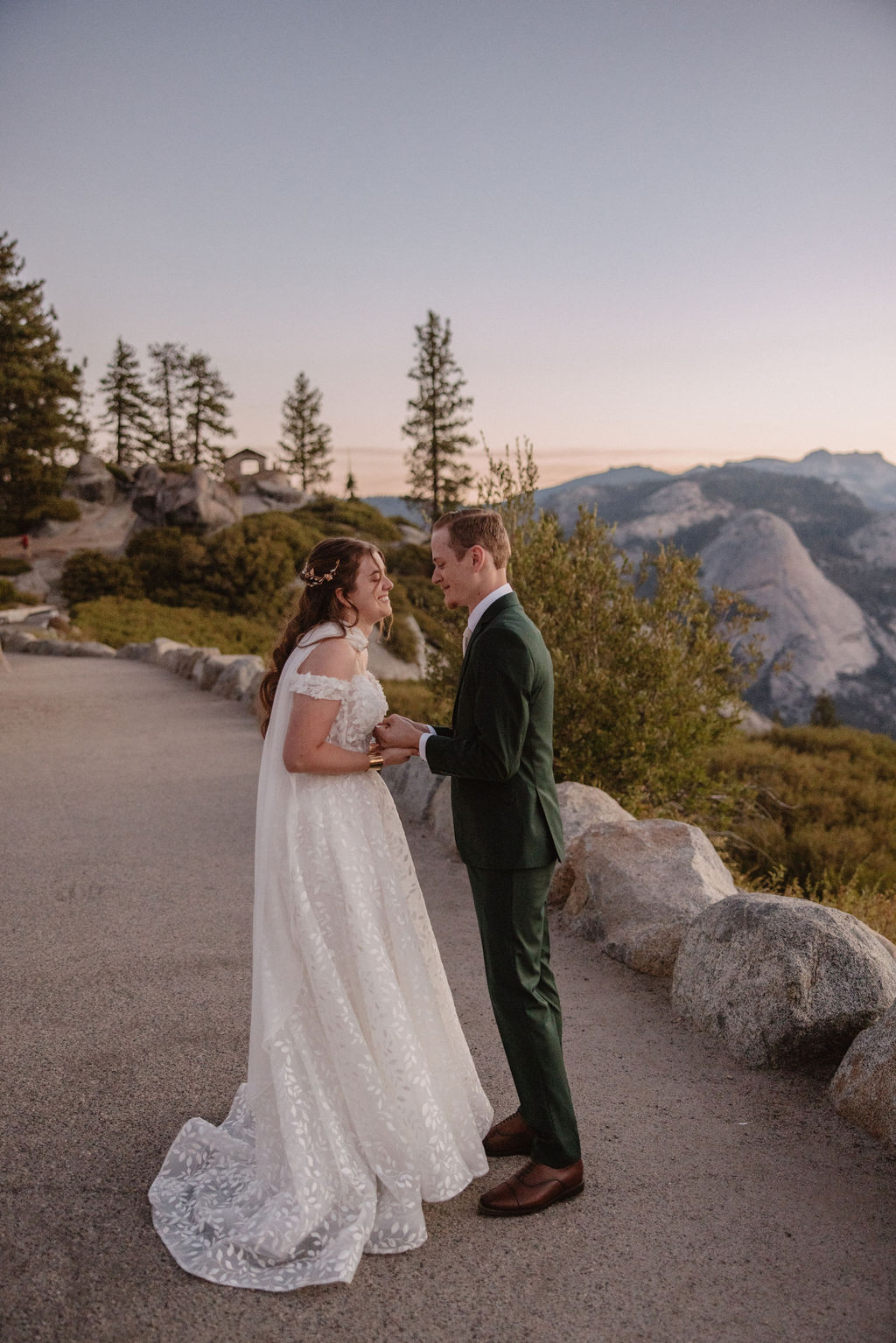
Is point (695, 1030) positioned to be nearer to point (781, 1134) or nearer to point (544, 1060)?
point (781, 1134)

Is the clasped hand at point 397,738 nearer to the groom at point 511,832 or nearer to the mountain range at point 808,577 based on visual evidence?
the groom at point 511,832

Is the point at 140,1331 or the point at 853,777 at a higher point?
the point at 140,1331

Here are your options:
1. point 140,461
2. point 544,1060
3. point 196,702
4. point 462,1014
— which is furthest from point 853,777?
point 140,461

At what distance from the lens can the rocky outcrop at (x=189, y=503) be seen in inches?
1503

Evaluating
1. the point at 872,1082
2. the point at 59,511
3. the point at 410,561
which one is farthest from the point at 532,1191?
the point at 59,511

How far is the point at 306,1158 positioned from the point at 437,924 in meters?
2.96

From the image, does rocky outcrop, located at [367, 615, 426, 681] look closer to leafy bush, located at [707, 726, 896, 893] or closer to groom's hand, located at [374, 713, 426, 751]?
leafy bush, located at [707, 726, 896, 893]

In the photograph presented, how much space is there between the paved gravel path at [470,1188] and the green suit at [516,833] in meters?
0.43

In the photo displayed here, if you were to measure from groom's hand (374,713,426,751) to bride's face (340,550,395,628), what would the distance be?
1.21 feet

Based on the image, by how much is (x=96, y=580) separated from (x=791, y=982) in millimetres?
31426

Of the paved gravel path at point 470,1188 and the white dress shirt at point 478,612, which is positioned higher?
the white dress shirt at point 478,612

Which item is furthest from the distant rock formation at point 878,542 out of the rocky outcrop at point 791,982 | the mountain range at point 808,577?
the rocky outcrop at point 791,982

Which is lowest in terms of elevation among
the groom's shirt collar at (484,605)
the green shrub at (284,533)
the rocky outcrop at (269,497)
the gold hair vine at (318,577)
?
the groom's shirt collar at (484,605)

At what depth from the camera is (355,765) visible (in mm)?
3084
